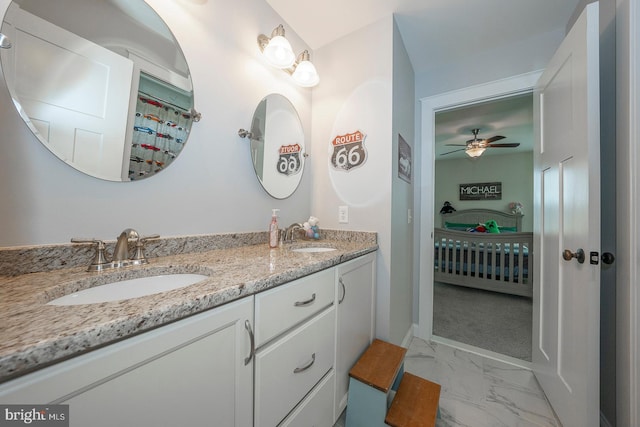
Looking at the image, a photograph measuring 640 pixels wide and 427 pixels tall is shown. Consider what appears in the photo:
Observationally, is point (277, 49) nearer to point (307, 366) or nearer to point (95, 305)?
point (95, 305)

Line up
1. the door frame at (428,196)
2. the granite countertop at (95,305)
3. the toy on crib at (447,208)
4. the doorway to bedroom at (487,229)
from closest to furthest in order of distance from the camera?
the granite countertop at (95,305)
the door frame at (428,196)
the doorway to bedroom at (487,229)
the toy on crib at (447,208)

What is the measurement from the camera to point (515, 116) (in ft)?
10.3

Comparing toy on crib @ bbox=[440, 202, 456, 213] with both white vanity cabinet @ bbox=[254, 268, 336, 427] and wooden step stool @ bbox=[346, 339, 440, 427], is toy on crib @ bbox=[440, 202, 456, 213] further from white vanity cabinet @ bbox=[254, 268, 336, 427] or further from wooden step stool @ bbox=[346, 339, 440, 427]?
white vanity cabinet @ bbox=[254, 268, 336, 427]

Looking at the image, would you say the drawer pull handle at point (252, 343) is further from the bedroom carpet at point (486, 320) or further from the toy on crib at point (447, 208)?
the toy on crib at point (447, 208)

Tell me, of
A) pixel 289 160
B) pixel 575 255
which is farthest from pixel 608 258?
pixel 289 160

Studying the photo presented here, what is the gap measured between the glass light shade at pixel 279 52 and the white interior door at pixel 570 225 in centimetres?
144

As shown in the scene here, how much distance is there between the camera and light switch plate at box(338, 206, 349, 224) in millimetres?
1650

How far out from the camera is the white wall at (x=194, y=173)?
26.7 inches

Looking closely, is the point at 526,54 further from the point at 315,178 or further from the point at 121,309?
the point at 121,309

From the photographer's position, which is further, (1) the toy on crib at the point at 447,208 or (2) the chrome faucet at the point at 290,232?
(1) the toy on crib at the point at 447,208

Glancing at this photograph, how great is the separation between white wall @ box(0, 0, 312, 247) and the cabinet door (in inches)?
25.3

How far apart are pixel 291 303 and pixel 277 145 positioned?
1108 mm

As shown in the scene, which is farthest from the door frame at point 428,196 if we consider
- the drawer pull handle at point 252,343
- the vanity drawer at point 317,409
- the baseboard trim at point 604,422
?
the drawer pull handle at point 252,343

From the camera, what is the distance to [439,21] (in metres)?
1.60
